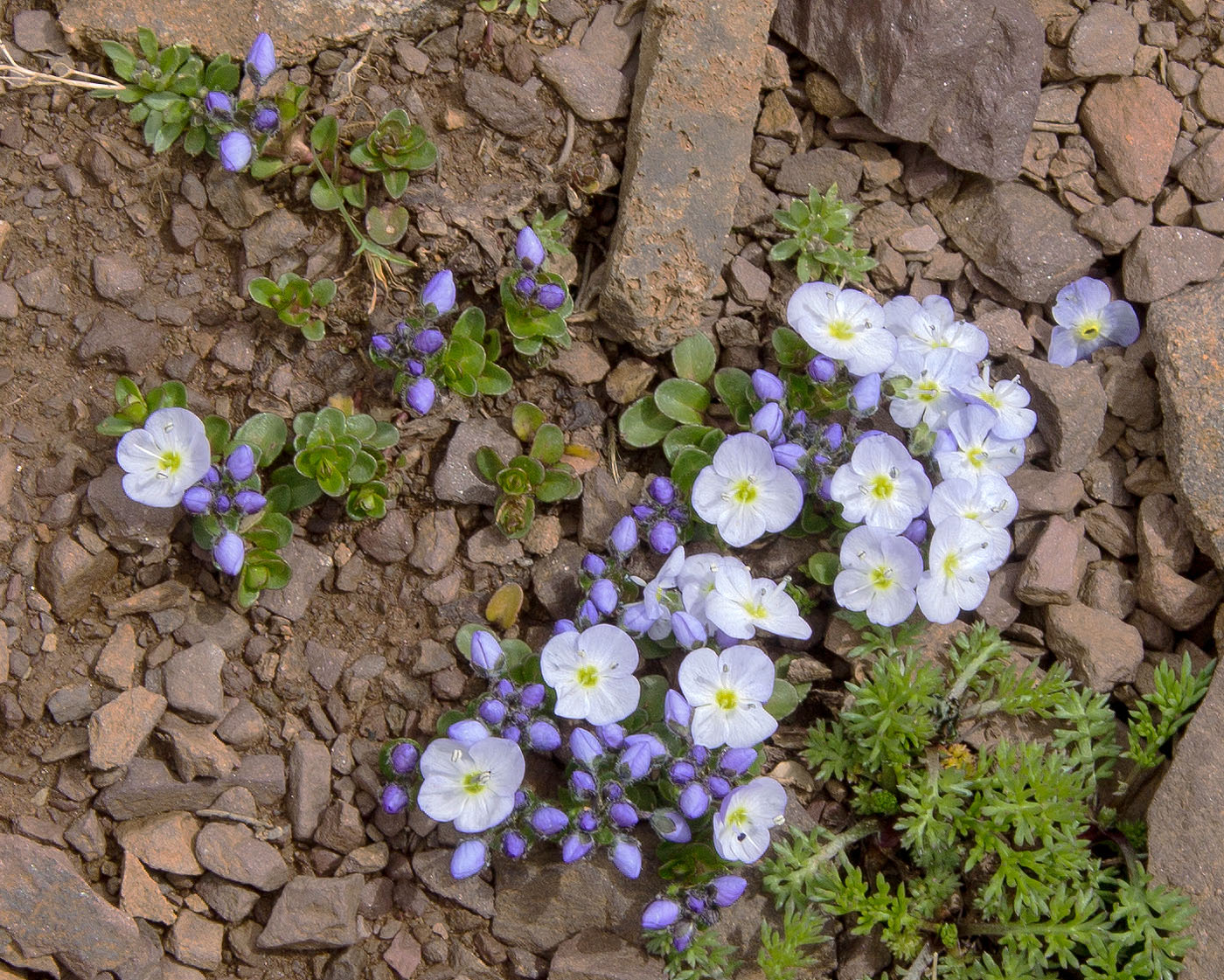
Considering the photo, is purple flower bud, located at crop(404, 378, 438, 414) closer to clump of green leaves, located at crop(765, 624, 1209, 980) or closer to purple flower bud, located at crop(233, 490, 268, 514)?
purple flower bud, located at crop(233, 490, 268, 514)

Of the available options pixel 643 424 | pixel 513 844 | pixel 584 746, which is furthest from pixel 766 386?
pixel 513 844

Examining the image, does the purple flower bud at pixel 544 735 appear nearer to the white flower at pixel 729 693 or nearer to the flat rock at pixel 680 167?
the white flower at pixel 729 693

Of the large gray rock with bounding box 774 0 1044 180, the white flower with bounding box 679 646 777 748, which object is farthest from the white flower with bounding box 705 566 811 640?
the large gray rock with bounding box 774 0 1044 180

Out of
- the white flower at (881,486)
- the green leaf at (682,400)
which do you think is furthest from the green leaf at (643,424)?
the white flower at (881,486)

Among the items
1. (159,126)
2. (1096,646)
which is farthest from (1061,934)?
(159,126)

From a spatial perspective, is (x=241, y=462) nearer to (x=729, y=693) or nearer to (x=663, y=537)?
(x=663, y=537)

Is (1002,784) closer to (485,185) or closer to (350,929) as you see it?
(350,929)
